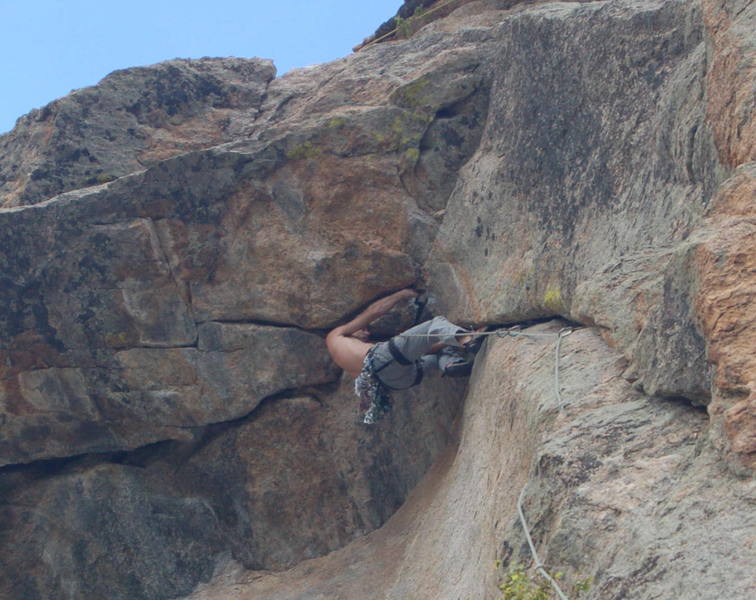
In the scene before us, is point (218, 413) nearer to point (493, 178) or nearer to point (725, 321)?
point (493, 178)

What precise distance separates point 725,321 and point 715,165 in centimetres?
154

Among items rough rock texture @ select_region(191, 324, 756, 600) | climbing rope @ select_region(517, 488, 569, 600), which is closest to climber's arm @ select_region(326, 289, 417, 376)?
rough rock texture @ select_region(191, 324, 756, 600)

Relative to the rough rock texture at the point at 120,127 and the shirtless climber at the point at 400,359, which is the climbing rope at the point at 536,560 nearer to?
the shirtless climber at the point at 400,359

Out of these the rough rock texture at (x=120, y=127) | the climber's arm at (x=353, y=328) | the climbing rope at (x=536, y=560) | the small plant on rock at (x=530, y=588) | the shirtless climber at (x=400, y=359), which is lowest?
the small plant on rock at (x=530, y=588)

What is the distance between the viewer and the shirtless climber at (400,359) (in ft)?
28.6

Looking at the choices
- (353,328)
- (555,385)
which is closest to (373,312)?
(353,328)

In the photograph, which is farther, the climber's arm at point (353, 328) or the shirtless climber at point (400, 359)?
the climber's arm at point (353, 328)

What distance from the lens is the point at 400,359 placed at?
8.78 metres

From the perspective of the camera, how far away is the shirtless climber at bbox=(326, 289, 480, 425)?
8.71m

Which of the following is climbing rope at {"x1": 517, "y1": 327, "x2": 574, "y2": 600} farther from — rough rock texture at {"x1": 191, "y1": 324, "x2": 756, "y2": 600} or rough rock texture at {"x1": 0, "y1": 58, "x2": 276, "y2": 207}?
rough rock texture at {"x1": 0, "y1": 58, "x2": 276, "y2": 207}

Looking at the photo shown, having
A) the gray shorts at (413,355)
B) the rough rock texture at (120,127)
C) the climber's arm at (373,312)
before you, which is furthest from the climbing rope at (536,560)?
the rough rock texture at (120,127)

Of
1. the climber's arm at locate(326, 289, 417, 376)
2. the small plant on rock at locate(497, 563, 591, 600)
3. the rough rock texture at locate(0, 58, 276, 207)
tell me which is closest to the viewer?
the small plant on rock at locate(497, 563, 591, 600)

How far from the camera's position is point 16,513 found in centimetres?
1048

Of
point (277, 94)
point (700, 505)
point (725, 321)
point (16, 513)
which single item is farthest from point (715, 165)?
point (16, 513)
